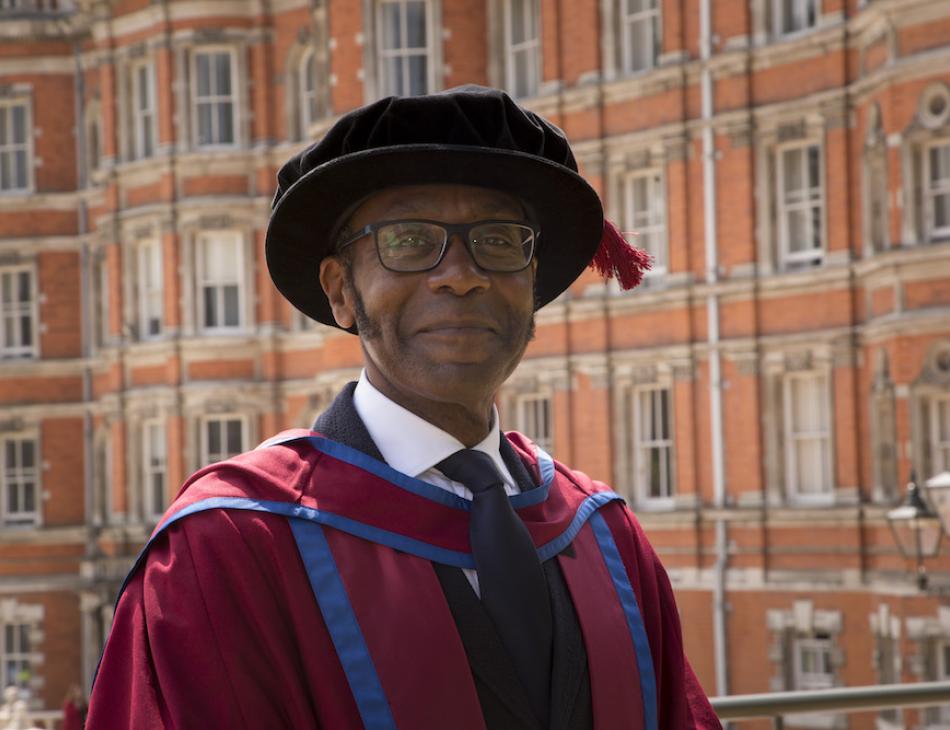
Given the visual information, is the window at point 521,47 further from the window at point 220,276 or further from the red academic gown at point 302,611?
the red academic gown at point 302,611

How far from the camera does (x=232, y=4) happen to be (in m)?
29.1

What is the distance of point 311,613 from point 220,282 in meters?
27.0

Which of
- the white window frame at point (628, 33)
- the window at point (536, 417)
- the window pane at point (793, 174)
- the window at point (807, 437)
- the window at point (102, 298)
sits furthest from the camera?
the window at point (102, 298)

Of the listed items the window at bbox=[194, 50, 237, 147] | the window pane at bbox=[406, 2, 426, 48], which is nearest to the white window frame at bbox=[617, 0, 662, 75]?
the window pane at bbox=[406, 2, 426, 48]

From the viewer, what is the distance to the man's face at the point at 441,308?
9.88 feet

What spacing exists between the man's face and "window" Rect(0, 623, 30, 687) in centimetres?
2978

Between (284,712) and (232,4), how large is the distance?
2748 cm

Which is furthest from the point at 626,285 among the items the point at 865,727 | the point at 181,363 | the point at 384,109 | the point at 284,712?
the point at 181,363

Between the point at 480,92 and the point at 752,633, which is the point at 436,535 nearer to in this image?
the point at 480,92

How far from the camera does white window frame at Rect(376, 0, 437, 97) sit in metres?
26.1

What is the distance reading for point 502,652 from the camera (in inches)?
115

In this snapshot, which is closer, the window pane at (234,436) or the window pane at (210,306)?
the window pane at (234,436)

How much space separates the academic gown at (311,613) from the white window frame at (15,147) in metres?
30.8

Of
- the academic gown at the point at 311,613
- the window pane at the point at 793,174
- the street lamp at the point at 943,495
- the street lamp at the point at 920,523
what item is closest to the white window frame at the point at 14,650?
the window pane at the point at 793,174
